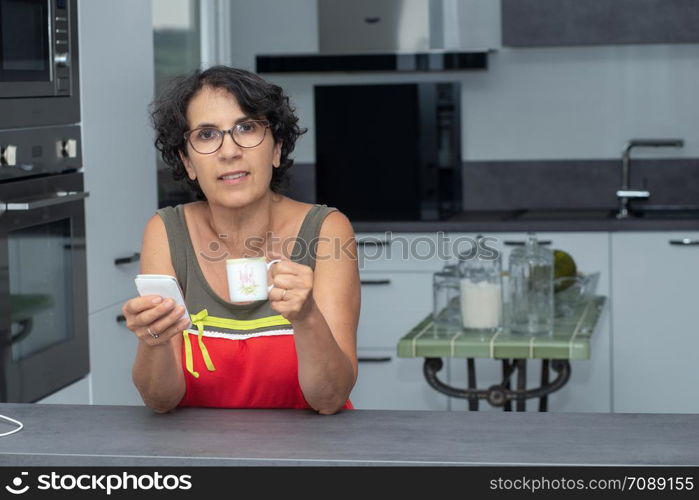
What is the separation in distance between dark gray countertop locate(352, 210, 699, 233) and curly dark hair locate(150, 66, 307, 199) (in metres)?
2.29

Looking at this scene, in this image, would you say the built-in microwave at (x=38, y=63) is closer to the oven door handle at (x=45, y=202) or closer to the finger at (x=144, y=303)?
the oven door handle at (x=45, y=202)

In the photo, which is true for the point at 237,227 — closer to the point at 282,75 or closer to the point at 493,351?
the point at 493,351

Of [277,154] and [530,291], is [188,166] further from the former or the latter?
[530,291]

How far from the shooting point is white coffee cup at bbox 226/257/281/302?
143 centimetres

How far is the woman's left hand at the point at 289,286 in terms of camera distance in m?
1.45

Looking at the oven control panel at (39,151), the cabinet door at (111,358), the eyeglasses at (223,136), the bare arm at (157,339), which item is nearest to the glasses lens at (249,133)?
the eyeglasses at (223,136)

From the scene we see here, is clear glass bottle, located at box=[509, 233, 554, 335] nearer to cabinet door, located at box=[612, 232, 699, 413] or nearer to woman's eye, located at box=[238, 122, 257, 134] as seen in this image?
woman's eye, located at box=[238, 122, 257, 134]

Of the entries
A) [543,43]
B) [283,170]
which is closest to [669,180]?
[543,43]

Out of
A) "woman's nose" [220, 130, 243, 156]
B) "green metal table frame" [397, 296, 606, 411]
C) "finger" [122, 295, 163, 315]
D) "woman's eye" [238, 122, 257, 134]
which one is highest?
"woman's eye" [238, 122, 257, 134]

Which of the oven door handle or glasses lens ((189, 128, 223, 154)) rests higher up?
glasses lens ((189, 128, 223, 154))

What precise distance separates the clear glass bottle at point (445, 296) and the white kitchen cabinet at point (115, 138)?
94 cm
